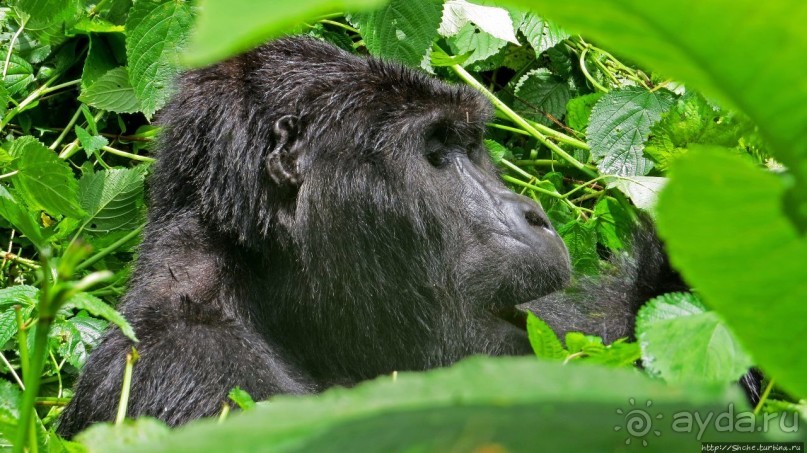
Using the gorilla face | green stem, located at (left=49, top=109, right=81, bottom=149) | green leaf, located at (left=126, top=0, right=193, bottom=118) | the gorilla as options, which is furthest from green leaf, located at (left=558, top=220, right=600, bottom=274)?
green stem, located at (left=49, top=109, right=81, bottom=149)

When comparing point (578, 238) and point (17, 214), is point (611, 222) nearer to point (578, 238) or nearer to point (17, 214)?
point (578, 238)

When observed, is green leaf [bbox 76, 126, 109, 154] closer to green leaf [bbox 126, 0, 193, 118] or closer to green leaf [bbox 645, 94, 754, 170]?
green leaf [bbox 126, 0, 193, 118]

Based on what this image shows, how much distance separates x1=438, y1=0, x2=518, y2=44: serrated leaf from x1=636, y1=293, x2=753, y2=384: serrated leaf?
2.63 m

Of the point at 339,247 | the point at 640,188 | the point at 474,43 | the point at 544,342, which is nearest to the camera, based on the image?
the point at 544,342

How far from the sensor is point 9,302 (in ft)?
10.8

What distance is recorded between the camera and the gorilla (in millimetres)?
2645

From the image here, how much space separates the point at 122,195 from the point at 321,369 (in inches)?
65.3

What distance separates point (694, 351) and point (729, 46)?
0.49 metres

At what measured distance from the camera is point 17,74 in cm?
440

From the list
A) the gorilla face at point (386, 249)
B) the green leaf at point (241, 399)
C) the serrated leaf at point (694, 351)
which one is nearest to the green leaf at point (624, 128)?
the gorilla face at point (386, 249)

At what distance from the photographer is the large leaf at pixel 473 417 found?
0.50m

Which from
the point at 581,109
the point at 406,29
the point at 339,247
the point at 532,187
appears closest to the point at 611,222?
the point at 532,187

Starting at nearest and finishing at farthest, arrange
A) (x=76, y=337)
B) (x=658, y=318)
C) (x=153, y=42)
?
(x=658, y=318)
(x=76, y=337)
(x=153, y=42)

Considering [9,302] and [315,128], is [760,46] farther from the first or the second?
[9,302]
